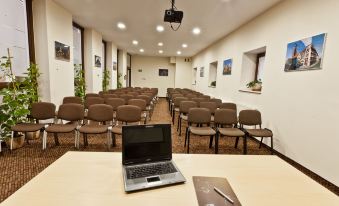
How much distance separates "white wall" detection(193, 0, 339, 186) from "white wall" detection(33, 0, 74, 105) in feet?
16.3

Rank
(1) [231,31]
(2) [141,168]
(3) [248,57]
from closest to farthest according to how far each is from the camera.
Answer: (2) [141,168] → (3) [248,57] → (1) [231,31]

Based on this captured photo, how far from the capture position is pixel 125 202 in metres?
0.93

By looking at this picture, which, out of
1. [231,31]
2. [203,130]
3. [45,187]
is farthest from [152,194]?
[231,31]

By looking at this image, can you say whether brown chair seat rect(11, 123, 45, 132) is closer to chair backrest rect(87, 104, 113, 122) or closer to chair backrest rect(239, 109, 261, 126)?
chair backrest rect(87, 104, 113, 122)

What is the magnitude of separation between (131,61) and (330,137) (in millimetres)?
13183

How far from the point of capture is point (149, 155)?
129cm

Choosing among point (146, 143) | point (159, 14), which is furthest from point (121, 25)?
point (146, 143)

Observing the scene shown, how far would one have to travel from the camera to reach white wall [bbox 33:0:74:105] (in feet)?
13.8

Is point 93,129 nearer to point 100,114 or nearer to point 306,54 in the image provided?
point 100,114

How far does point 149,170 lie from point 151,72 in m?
13.5

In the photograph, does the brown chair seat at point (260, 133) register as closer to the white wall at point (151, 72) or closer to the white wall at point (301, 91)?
the white wall at point (301, 91)

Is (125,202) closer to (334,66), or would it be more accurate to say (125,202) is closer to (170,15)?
(334,66)

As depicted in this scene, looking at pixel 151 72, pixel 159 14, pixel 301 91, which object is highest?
pixel 159 14

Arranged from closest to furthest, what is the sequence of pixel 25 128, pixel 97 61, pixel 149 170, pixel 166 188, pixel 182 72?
pixel 166 188 < pixel 149 170 < pixel 25 128 < pixel 97 61 < pixel 182 72
